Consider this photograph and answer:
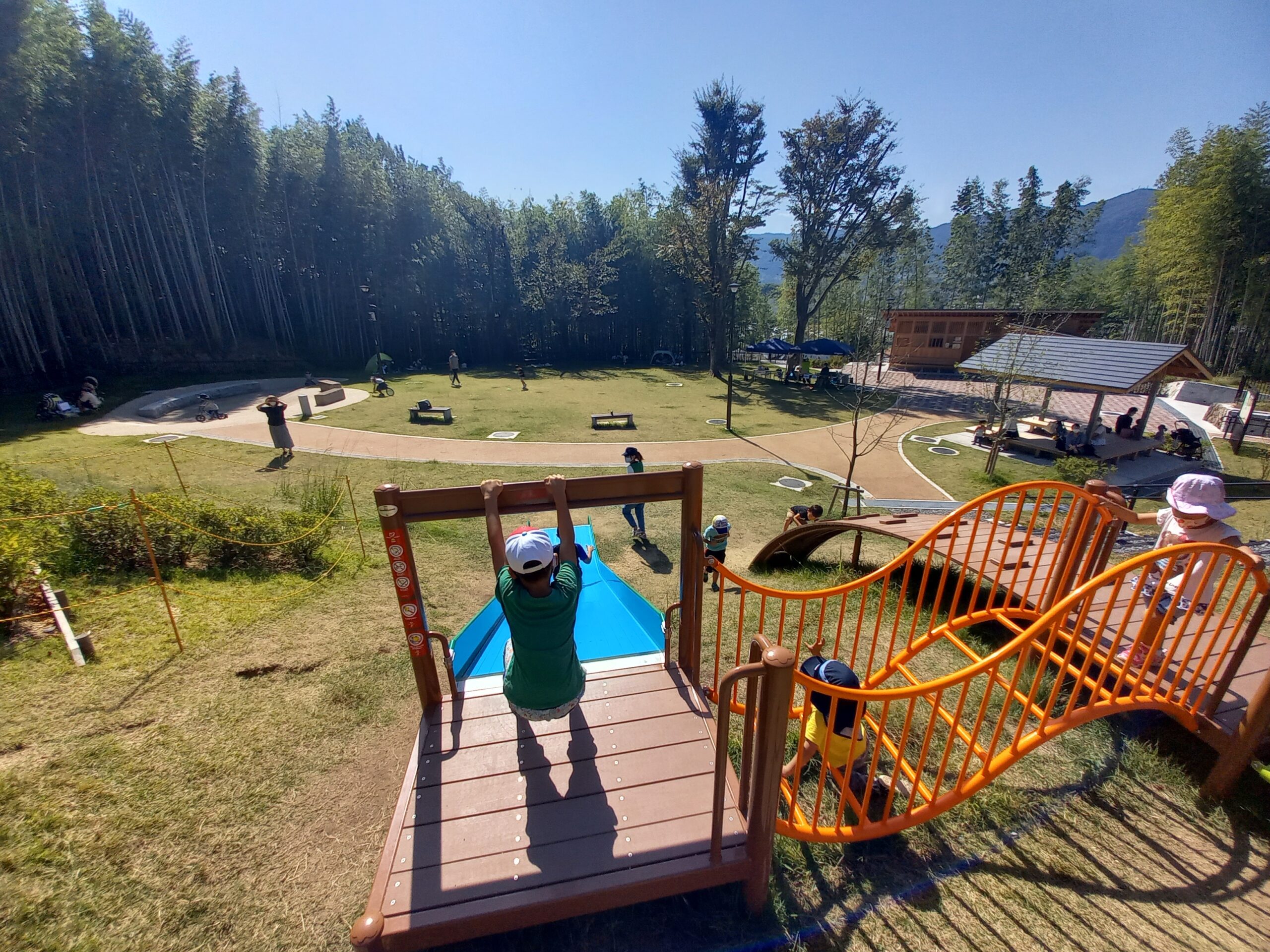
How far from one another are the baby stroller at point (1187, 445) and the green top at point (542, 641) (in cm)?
2182

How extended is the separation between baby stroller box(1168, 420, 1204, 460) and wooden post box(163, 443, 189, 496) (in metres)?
25.5

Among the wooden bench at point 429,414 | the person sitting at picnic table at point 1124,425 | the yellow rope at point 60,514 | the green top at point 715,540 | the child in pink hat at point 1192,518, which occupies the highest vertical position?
the child in pink hat at point 1192,518

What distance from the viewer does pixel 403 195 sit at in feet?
106

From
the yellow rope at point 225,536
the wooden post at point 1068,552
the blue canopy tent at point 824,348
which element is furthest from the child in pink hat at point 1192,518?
the blue canopy tent at point 824,348

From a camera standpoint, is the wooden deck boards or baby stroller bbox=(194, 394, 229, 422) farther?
baby stroller bbox=(194, 394, 229, 422)

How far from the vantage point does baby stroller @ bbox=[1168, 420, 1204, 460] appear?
15633mm

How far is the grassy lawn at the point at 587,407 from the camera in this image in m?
17.3

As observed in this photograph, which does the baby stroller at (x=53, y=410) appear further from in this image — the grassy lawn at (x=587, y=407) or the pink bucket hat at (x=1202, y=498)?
the pink bucket hat at (x=1202, y=498)

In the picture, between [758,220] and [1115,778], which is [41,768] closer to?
[1115,778]

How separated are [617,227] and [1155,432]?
119ft

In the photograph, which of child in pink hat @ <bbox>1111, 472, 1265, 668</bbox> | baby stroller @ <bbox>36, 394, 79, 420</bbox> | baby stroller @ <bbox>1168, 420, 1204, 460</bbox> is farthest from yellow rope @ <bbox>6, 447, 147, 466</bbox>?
baby stroller @ <bbox>1168, 420, 1204, 460</bbox>

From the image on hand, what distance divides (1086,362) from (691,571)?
18765 mm

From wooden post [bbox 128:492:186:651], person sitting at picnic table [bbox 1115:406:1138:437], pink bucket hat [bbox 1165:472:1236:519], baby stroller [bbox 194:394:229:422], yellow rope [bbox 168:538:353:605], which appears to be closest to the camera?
pink bucket hat [bbox 1165:472:1236:519]

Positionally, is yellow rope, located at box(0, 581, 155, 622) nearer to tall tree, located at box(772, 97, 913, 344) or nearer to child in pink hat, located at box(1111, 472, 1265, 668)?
child in pink hat, located at box(1111, 472, 1265, 668)
